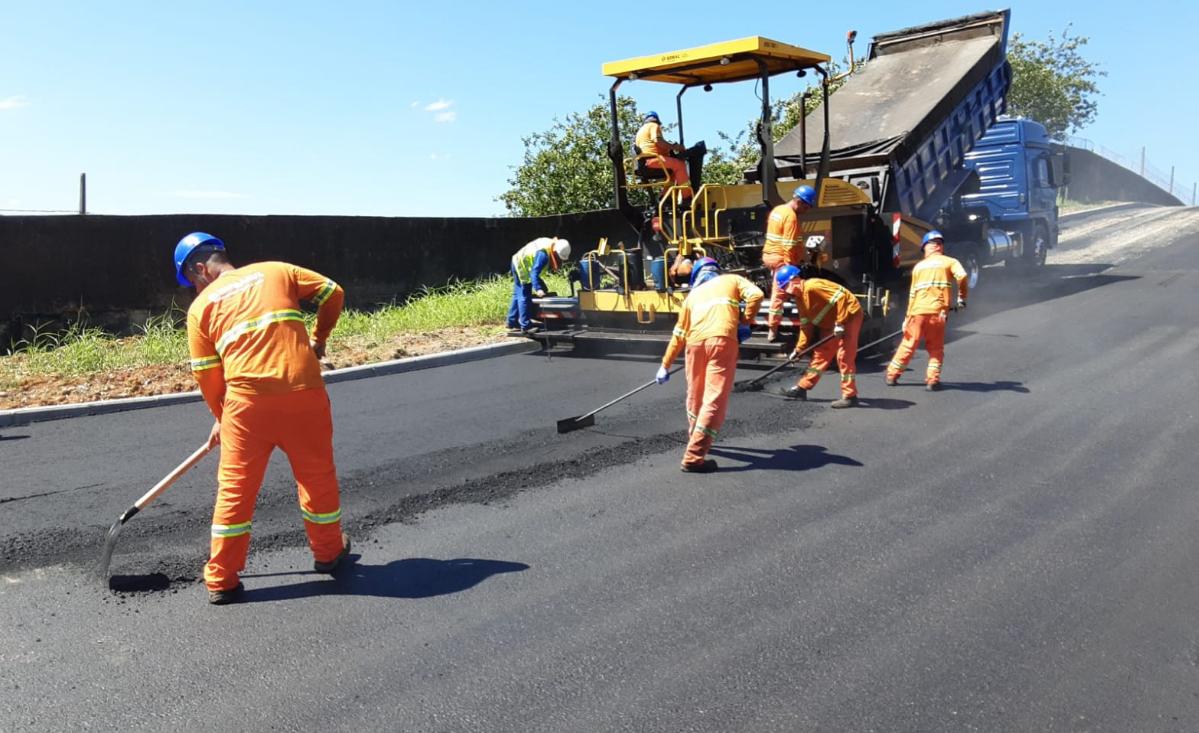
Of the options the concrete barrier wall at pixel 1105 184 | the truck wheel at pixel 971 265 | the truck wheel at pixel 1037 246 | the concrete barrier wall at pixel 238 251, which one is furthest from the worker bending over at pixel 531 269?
the concrete barrier wall at pixel 1105 184

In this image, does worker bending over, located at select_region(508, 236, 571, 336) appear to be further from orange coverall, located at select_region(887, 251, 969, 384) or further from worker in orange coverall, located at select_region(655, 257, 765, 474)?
worker in orange coverall, located at select_region(655, 257, 765, 474)

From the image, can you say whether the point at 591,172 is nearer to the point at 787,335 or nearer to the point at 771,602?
the point at 787,335

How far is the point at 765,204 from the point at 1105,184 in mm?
40531

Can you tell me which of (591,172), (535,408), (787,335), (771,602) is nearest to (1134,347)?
(787,335)

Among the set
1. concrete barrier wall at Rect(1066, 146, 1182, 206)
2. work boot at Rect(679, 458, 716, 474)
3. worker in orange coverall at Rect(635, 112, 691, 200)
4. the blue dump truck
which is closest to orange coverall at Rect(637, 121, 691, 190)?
worker in orange coverall at Rect(635, 112, 691, 200)

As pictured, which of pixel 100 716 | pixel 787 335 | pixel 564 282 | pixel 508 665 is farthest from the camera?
pixel 564 282

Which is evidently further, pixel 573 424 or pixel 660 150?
pixel 660 150

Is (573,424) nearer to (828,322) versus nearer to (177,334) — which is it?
(828,322)

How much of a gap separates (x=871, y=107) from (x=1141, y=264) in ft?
29.0

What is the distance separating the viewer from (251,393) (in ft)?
13.3

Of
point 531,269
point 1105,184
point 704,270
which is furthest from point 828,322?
point 1105,184

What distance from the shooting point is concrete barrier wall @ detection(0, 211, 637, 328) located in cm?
1030

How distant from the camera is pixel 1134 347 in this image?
9.68 meters

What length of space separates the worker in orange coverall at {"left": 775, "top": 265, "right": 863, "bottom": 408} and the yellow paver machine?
694 millimetres
